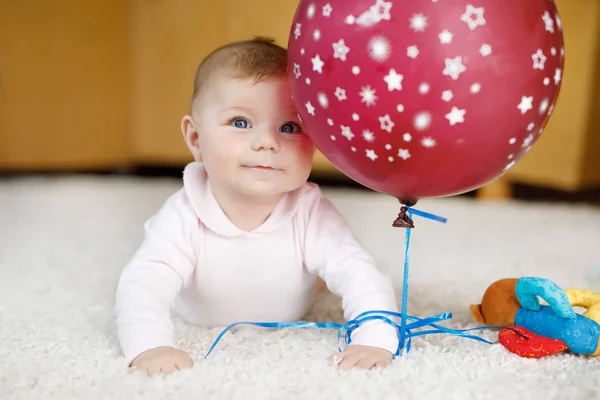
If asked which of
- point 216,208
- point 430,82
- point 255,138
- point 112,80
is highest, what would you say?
point 430,82

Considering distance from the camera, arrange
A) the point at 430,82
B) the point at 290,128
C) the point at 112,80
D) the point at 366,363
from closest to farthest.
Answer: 1. the point at 430,82
2. the point at 366,363
3. the point at 290,128
4. the point at 112,80

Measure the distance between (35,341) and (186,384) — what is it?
253 millimetres

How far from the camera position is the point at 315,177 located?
2.61 m

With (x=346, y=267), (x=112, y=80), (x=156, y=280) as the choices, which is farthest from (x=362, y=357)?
(x=112, y=80)

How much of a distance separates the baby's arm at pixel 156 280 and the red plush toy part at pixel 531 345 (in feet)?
1.23

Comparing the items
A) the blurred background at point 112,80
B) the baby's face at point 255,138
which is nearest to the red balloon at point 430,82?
the baby's face at point 255,138

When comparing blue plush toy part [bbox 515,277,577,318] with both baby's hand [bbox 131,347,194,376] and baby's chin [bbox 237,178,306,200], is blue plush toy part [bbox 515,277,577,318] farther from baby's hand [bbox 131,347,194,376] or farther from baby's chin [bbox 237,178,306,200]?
baby's hand [bbox 131,347,194,376]

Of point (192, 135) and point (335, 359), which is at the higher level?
point (192, 135)

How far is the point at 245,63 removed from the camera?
2.69ft

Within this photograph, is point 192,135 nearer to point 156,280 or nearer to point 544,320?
point 156,280

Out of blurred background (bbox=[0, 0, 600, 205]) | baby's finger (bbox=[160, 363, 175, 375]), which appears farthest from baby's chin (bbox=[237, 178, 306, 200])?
blurred background (bbox=[0, 0, 600, 205])

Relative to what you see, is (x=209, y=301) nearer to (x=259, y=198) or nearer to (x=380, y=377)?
(x=259, y=198)

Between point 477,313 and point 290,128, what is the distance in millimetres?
357

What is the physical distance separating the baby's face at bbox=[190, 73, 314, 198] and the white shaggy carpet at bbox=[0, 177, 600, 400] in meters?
0.20
